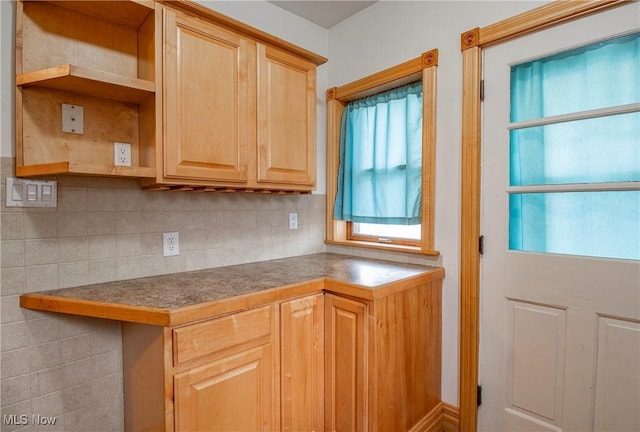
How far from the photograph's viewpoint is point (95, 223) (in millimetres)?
1565

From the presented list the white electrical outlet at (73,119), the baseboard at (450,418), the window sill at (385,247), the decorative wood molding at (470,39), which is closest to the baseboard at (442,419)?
the baseboard at (450,418)

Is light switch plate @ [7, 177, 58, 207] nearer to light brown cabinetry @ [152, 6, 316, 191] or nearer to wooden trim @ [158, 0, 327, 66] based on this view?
light brown cabinetry @ [152, 6, 316, 191]

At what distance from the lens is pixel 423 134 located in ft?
6.49

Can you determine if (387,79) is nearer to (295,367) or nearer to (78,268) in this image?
(295,367)

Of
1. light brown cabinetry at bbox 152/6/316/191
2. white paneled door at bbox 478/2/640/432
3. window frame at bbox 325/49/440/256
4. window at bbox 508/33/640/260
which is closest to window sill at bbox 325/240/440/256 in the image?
window frame at bbox 325/49/440/256

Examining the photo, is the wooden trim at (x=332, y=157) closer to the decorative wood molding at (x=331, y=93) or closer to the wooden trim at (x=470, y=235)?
the decorative wood molding at (x=331, y=93)

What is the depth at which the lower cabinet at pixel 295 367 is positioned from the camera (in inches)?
49.0

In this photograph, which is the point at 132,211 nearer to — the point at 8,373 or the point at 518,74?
the point at 8,373

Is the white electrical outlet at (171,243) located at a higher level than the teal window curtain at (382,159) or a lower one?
lower

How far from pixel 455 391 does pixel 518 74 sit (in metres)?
1.66

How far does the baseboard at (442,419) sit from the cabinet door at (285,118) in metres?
1.43

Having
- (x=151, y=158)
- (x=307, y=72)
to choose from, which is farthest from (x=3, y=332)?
(x=307, y=72)

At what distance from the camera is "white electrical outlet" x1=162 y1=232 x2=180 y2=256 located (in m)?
1.78

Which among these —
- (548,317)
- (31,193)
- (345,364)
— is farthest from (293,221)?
(548,317)
